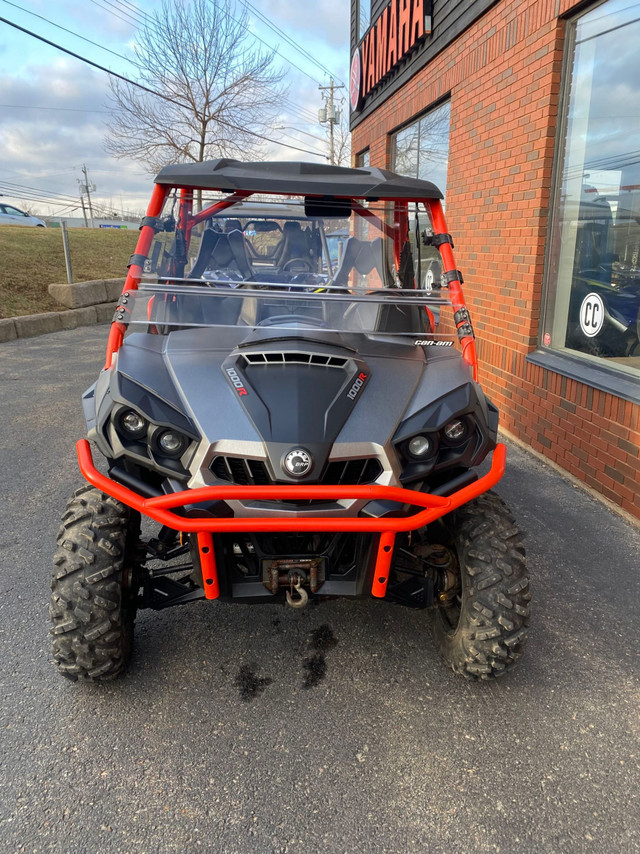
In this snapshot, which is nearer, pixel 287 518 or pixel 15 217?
pixel 287 518

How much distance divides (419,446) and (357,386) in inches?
11.7

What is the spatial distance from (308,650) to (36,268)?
1283cm

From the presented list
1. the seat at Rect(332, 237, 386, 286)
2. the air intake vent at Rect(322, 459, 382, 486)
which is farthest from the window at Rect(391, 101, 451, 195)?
the air intake vent at Rect(322, 459, 382, 486)

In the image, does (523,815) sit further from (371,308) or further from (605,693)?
(371,308)

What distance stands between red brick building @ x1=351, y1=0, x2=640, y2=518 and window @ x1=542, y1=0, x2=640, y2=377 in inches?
0.4

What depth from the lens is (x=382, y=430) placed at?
2.13 m

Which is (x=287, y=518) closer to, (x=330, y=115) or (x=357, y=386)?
(x=357, y=386)

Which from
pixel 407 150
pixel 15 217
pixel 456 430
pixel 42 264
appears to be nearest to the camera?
pixel 456 430

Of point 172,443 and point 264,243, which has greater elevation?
point 264,243

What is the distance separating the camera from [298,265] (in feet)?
9.53

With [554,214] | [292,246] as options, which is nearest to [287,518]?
[292,246]

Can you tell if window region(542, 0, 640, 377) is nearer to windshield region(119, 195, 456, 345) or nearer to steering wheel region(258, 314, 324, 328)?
windshield region(119, 195, 456, 345)

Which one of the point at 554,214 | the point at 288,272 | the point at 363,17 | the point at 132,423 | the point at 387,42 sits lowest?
the point at 132,423

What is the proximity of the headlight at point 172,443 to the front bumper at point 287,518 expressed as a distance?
0.50 ft
